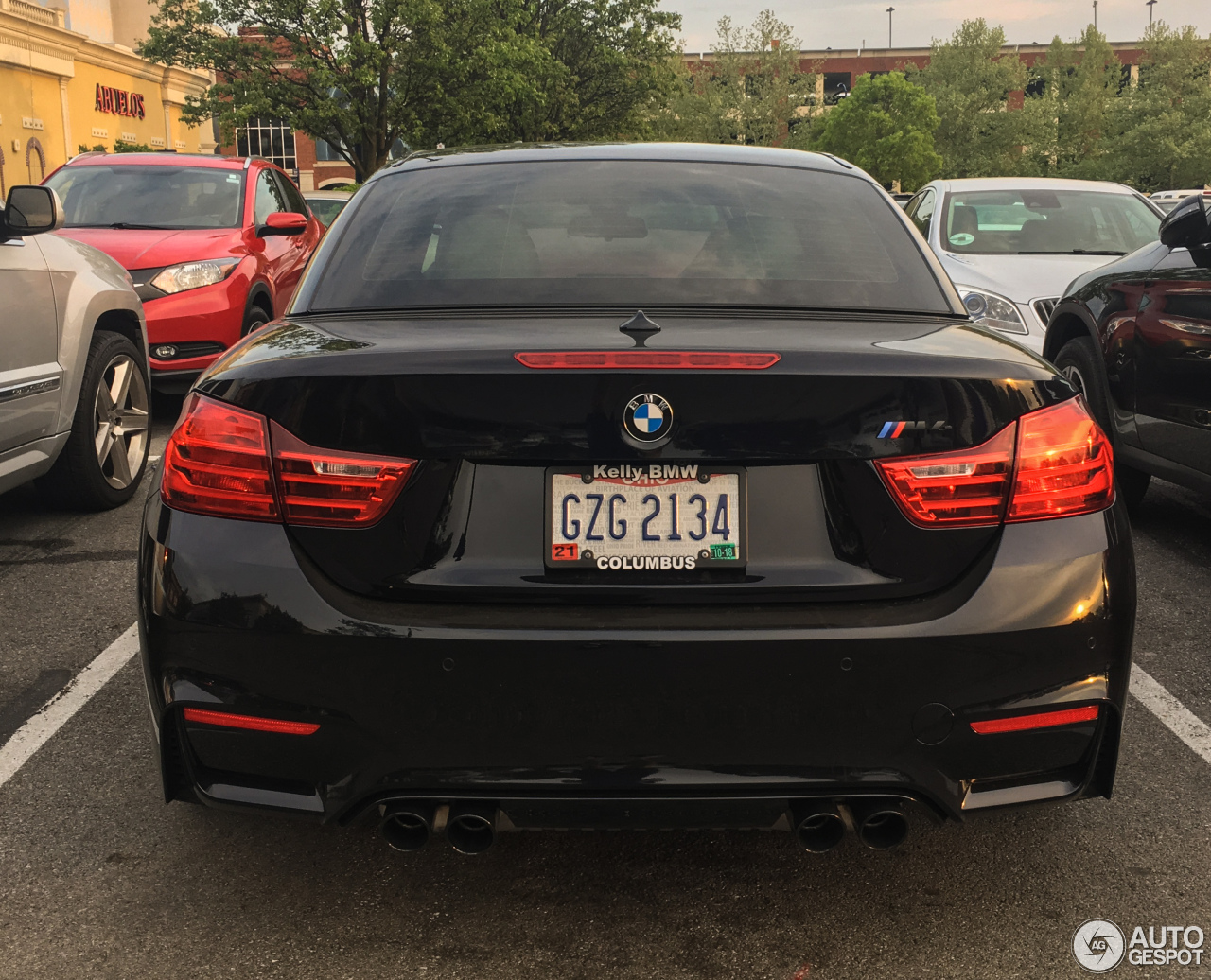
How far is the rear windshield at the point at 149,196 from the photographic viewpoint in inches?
391

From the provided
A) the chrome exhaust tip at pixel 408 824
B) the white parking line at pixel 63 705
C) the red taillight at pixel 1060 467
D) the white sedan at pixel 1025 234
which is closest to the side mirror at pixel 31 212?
the white parking line at pixel 63 705

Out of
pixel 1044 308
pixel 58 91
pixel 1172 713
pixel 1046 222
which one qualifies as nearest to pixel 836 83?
pixel 58 91

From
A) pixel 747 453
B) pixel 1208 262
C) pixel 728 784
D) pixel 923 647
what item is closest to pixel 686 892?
pixel 728 784

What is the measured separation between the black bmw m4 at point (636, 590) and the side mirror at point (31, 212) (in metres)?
3.31

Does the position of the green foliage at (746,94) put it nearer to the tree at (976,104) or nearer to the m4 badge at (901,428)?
the tree at (976,104)

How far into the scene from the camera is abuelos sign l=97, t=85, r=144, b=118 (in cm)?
4119

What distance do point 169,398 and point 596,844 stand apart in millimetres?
8105

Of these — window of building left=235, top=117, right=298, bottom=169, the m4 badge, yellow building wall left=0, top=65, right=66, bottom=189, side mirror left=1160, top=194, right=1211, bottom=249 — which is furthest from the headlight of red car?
window of building left=235, top=117, right=298, bottom=169

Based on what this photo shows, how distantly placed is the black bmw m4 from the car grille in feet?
20.3

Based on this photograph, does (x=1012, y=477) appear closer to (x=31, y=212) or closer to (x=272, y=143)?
(x=31, y=212)

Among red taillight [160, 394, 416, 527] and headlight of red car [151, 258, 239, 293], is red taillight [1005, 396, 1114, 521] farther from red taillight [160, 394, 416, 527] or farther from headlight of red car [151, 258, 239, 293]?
headlight of red car [151, 258, 239, 293]

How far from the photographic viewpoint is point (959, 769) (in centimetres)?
241

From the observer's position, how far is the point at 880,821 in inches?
98.0

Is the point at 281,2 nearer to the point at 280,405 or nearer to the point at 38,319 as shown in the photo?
the point at 38,319
